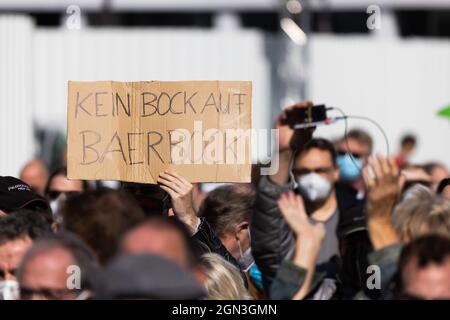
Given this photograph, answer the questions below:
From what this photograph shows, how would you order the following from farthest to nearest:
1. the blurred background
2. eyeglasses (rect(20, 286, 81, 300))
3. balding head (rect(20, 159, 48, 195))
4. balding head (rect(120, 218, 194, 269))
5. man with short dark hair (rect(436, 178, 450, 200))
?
the blurred background, balding head (rect(20, 159, 48, 195)), man with short dark hair (rect(436, 178, 450, 200)), eyeglasses (rect(20, 286, 81, 300)), balding head (rect(120, 218, 194, 269))

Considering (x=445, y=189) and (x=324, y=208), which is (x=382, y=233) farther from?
(x=324, y=208)

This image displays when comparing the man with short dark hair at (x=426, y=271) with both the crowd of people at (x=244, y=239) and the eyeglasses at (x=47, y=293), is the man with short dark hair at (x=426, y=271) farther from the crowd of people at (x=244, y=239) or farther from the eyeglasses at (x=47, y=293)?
the eyeglasses at (x=47, y=293)

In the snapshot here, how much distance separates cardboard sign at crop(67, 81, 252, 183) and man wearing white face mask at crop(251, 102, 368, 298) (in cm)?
48

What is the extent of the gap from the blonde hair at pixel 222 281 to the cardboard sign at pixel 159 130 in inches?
26.9

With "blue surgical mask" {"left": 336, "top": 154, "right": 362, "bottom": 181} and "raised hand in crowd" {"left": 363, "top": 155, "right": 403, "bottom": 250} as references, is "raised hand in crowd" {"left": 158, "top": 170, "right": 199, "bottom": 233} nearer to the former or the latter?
"raised hand in crowd" {"left": 363, "top": 155, "right": 403, "bottom": 250}

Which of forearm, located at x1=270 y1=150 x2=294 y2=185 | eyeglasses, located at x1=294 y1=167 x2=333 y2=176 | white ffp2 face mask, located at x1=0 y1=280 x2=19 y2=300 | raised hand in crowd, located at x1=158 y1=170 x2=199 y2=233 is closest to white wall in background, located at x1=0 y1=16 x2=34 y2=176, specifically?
eyeglasses, located at x1=294 y1=167 x2=333 y2=176

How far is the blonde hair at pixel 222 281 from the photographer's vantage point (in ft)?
13.3

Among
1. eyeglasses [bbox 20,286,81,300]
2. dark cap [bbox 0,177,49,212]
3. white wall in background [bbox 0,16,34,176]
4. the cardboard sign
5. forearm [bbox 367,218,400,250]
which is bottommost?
eyeglasses [bbox 20,286,81,300]

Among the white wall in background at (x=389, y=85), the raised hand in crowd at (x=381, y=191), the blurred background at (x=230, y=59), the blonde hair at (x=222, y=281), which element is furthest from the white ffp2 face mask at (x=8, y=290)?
the white wall in background at (x=389, y=85)

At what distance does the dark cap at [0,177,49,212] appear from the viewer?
5.37m

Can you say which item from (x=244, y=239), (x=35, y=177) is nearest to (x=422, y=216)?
(x=244, y=239)
